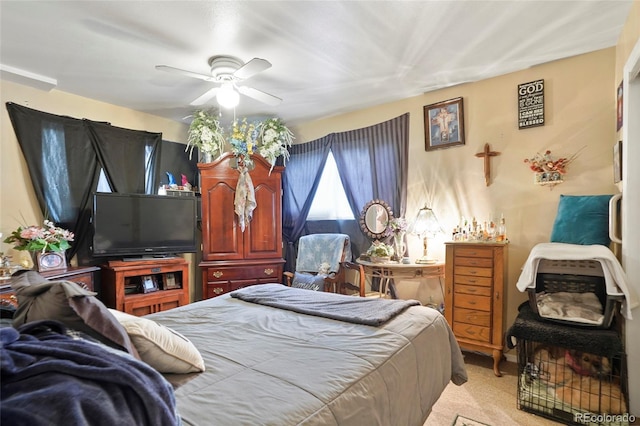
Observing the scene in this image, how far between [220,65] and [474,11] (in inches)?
72.9

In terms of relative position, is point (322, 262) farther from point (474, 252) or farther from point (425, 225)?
point (474, 252)

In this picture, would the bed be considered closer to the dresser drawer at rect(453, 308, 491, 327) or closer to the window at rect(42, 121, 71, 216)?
the dresser drawer at rect(453, 308, 491, 327)

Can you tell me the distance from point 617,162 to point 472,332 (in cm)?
166

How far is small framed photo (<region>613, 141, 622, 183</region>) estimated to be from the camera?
226 cm

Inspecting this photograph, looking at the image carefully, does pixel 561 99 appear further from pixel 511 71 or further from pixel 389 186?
pixel 389 186

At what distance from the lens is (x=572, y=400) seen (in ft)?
6.97

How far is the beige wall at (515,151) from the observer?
2600 millimetres

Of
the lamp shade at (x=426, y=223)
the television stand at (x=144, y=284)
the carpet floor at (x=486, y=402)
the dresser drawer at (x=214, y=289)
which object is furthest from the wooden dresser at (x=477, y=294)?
the television stand at (x=144, y=284)

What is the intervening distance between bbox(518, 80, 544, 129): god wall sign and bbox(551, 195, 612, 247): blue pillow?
71 centimetres

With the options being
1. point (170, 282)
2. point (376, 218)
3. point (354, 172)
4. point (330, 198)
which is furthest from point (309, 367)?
point (330, 198)

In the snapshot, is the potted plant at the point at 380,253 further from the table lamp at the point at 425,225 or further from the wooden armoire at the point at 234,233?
the wooden armoire at the point at 234,233

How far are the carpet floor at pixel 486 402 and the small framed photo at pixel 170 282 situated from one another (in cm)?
276

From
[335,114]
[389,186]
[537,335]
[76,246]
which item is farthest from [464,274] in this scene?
[76,246]

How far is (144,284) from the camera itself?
3348 millimetres
